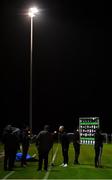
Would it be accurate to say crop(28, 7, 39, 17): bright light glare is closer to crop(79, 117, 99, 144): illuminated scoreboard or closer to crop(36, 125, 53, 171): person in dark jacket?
crop(79, 117, 99, 144): illuminated scoreboard

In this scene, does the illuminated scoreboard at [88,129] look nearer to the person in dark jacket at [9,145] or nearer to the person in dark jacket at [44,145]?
the person in dark jacket at [9,145]

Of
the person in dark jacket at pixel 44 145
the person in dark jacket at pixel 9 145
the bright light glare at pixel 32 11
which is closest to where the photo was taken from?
the person in dark jacket at pixel 44 145

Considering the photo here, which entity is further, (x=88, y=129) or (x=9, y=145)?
(x=88, y=129)

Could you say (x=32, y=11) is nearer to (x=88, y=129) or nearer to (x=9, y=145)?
(x=88, y=129)

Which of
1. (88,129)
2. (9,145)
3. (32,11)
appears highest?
(32,11)

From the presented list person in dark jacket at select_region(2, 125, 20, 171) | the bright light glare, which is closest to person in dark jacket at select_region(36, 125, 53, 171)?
person in dark jacket at select_region(2, 125, 20, 171)

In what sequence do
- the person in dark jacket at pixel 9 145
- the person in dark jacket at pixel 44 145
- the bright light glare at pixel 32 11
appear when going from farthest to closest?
the bright light glare at pixel 32 11 < the person in dark jacket at pixel 9 145 < the person in dark jacket at pixel 44 145

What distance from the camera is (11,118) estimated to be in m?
89.4

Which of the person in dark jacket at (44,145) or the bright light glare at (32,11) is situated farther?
the bright light glare at (32,11)

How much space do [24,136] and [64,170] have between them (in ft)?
9.80

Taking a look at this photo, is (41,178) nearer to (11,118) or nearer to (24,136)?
(24,136)

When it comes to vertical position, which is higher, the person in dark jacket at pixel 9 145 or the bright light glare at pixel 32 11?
the bright light glare at pixel 32 11

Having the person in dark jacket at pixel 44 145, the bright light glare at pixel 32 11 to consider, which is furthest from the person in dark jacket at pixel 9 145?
the bright light glare at pixel 32 11

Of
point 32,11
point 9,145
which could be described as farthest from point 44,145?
point 32,11
